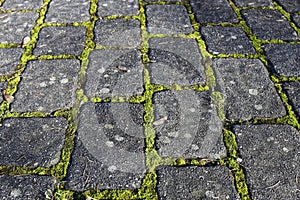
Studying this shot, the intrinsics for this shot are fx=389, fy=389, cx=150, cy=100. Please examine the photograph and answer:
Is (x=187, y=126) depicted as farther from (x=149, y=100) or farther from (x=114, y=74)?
(x=114, y=74)

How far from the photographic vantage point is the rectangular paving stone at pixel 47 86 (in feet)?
7.84

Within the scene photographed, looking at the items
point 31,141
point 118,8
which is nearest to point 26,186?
point 31,141

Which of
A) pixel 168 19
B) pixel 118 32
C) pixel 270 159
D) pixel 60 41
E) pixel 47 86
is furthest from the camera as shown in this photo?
pixel 168 19

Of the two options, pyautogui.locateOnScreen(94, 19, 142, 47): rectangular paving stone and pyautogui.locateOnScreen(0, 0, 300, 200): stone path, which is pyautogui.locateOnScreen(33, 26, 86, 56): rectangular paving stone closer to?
pyautogui.locateOnScreen(0, 0, 300, 200): stone path

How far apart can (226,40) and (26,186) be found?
71.0 inches

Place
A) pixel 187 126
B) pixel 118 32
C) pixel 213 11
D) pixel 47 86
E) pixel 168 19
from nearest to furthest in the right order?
pixel 187 126 → pixel 47 86 → pixel 118 32 → pixel 168 19 → pixel 213 11

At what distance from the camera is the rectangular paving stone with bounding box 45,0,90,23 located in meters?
3.19

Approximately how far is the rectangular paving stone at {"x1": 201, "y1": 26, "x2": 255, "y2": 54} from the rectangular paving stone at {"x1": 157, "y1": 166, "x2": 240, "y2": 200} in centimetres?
111

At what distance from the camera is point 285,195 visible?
1.89 meters

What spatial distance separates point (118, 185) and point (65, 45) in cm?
135

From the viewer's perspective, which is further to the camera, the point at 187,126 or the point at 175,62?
the point at 175,62

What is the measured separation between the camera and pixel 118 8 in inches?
132

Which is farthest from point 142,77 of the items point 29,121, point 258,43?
point 258,43

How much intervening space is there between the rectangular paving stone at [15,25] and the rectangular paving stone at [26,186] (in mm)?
1315
